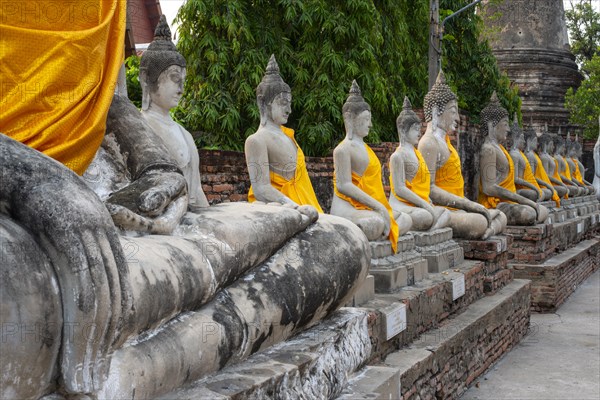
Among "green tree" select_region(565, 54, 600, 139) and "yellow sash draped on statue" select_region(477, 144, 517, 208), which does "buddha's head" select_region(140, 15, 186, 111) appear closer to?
"yellow sash draped on statue" select_region(477, 144, 517, 208)

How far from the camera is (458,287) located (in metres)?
5.62

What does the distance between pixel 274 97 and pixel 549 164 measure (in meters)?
8.46

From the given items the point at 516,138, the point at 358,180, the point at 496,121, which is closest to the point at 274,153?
the point at 358,180

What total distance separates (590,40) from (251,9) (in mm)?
15843

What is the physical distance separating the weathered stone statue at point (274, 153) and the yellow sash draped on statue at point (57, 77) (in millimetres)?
1806

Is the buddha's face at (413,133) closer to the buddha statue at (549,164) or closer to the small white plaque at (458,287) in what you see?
the small white plaque at (458,287)

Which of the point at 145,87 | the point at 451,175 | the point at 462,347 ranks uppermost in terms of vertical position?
the point at 145,87

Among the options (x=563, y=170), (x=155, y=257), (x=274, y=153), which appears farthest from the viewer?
(x=563, y=170)

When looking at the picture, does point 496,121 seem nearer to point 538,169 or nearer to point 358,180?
point 538,169

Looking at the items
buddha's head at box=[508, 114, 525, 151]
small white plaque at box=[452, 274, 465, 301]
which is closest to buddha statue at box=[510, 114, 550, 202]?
buddha's head at box=[508, 114, 525, 151]

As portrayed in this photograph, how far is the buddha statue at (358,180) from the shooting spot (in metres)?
5.13

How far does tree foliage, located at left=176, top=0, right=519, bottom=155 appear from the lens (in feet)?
31.5

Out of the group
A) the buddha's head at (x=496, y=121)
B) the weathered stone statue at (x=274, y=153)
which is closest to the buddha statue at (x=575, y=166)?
the buddha's head at (x=496, y=121)

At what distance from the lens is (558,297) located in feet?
29.1
